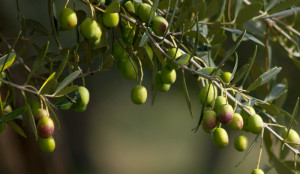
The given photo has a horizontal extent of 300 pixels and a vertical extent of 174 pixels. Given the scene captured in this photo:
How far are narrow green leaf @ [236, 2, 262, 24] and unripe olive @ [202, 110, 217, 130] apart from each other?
19 centimetres

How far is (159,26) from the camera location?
575 millimetres

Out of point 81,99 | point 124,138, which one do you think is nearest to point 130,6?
point 81,99

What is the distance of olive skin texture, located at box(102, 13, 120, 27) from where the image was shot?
2.02ft

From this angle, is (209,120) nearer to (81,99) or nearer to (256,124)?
(256,124)

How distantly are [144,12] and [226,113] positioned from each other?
155 mm

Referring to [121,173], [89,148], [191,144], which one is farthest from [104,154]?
[191,144]

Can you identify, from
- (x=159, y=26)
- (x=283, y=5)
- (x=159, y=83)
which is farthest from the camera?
(x=283, y=5)

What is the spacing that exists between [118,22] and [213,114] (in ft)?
0.56

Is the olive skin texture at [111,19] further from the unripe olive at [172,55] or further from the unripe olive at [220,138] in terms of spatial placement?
the unripe olive at [220,138]

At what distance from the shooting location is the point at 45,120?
594 mm

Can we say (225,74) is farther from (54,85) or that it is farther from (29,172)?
(29,172)

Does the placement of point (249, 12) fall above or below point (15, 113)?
above

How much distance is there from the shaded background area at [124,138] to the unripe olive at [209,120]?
1.37 m

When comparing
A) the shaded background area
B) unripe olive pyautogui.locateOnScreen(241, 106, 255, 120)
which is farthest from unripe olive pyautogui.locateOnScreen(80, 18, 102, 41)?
the shaded background area
